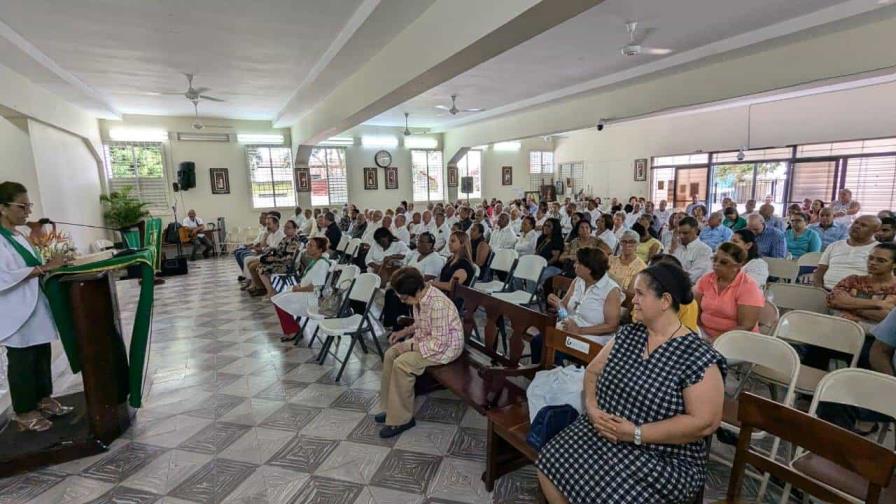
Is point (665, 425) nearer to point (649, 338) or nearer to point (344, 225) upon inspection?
point (649, 338)

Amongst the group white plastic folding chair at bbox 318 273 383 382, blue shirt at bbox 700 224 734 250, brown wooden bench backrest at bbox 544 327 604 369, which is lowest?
white plastic folding chair at bbox 318 273 383 382

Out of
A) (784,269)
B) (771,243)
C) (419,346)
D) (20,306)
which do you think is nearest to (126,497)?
(20,306)

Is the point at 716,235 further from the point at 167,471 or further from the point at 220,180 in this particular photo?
the point at 220,180

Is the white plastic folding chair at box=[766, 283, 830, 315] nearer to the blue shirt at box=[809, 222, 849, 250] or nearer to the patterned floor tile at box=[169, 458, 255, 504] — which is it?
the blue shirt at box=[809, 222, 849, 250]

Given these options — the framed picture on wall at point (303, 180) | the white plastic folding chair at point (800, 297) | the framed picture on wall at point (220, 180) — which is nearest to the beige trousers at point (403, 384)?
the white plastic folding chair at point (800, 297)

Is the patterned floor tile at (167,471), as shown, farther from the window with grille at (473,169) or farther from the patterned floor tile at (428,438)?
the window with grille at (473,169)

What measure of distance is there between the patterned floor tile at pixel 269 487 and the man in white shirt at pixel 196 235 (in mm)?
9137

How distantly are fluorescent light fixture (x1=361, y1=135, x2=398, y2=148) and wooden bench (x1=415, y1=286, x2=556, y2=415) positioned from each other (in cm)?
1003

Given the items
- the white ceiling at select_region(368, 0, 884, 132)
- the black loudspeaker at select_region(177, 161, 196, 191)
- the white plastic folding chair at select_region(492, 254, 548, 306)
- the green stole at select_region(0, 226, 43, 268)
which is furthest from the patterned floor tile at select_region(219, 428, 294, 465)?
the black loudspeaker at select_region(177, 161, 196, 191)

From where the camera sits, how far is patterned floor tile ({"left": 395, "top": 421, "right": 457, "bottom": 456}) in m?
2.58

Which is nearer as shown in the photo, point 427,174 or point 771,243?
point 771,243

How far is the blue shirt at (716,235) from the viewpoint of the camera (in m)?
5.60

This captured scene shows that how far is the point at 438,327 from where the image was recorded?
8.87ft

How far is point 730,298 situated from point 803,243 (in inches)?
138
